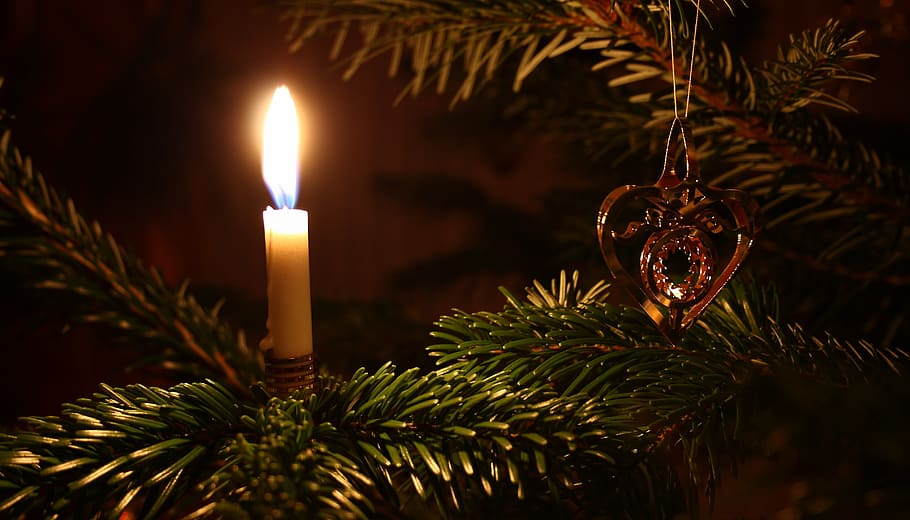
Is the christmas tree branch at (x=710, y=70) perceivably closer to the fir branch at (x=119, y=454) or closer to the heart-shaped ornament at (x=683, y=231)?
the heart-shaped ornament at (x=683, y=231)

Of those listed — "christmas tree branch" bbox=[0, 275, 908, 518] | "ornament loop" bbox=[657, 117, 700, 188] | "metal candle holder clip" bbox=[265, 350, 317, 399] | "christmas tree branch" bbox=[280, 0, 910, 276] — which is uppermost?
"christmas tree branch" bbox=[280, 0, 910, 276]

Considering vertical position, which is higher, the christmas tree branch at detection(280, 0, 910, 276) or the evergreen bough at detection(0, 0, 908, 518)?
the christmas tree branch at detection(280, 0, 910, 276)

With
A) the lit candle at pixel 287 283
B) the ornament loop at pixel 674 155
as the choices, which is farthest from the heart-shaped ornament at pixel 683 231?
the lit candle at pixel 287 283

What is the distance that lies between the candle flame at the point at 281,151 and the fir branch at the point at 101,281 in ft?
0.43

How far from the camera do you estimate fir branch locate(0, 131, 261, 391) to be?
0.40 m

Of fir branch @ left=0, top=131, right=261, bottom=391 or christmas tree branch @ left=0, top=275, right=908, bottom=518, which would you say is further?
fir branch @ left=0, top=131, right=261, bottom=391

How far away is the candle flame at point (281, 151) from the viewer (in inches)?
13.6

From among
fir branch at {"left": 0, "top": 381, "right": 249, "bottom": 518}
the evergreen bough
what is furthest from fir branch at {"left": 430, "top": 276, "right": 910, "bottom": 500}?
fir branch at {"left": 0, "top": 381, "right": 249, "bottom": 518}

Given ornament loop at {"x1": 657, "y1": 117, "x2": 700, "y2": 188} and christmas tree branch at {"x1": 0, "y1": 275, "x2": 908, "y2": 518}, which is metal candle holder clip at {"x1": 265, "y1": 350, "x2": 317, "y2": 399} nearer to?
christmas tree branch at {"x1": 0, "y1": 275, "x2": 908, "y2": 518}

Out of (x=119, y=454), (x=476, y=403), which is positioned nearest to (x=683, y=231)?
(x=476, y=403)

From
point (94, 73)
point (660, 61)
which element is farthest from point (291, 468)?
point (94, 73)

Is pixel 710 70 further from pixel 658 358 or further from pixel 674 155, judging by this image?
pixel 658 358

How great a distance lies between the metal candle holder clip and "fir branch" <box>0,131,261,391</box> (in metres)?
0.12

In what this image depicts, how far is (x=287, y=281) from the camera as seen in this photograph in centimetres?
30
